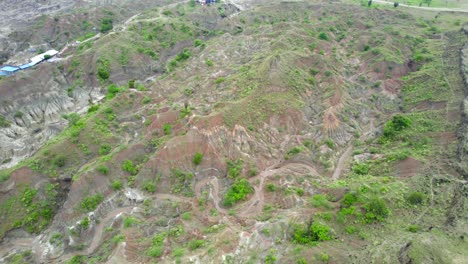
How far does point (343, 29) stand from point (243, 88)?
146 ft

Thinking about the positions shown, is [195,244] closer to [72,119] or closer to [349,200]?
[349,200]

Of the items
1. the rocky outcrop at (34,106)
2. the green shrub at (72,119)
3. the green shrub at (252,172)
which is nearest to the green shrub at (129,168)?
the green shrub at (72,119)

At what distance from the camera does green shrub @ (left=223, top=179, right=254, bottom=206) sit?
129ft

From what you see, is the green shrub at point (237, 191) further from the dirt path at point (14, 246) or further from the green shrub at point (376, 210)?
the dirt path at point (14, 246)

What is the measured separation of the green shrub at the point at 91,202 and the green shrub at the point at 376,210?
3150 cm

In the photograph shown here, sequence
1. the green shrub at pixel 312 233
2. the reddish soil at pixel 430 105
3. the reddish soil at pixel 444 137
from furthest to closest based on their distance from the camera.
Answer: the reddish soil at pixel 430 105, the reddish soil at pixel 444 137, the green shrub at pixel 312 233

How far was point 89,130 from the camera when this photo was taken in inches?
1939

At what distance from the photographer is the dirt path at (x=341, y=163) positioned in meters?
44.5

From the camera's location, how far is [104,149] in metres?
47.9

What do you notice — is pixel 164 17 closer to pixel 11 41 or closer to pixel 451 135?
pixel 11 41

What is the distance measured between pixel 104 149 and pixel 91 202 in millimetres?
9699

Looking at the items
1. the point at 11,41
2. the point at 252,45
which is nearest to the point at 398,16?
the point at 252,45

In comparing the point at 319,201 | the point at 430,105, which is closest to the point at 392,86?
the point at 430,105

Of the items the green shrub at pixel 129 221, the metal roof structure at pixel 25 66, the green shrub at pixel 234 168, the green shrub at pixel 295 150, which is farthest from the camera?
the metal roof structure at pixel 25 66
